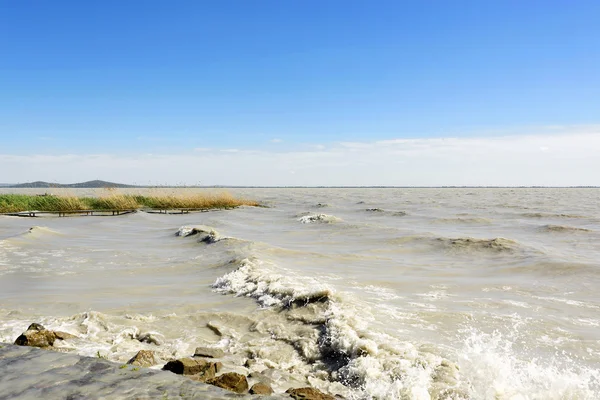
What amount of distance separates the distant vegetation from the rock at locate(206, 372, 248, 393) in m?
34.9

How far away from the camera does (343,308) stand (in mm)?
8992

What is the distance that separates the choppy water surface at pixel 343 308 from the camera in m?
6.22

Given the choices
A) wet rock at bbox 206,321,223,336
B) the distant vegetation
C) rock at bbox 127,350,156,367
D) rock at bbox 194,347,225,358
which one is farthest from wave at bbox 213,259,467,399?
the distant vegetation

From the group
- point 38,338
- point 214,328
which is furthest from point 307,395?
point 38,338

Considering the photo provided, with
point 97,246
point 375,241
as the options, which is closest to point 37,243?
point 97,246

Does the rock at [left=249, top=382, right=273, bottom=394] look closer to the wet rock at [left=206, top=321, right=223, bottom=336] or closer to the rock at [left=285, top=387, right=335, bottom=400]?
the rock at [left=285, top=387, right=335, bottom=400]

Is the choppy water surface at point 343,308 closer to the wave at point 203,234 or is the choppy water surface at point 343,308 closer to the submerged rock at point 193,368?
the wave at point 203,234

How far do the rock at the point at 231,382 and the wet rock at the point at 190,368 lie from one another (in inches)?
13.2

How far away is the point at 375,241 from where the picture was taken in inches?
830

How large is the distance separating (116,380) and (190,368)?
0.95 metres

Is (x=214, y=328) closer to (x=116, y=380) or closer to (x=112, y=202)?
(x=116, y=380)

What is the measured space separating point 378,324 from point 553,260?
10.0 meters

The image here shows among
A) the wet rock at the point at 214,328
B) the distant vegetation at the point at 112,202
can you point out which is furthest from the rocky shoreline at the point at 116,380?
the distant vegetation at the point at 112,202

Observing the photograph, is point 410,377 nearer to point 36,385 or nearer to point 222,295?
point 36,385
